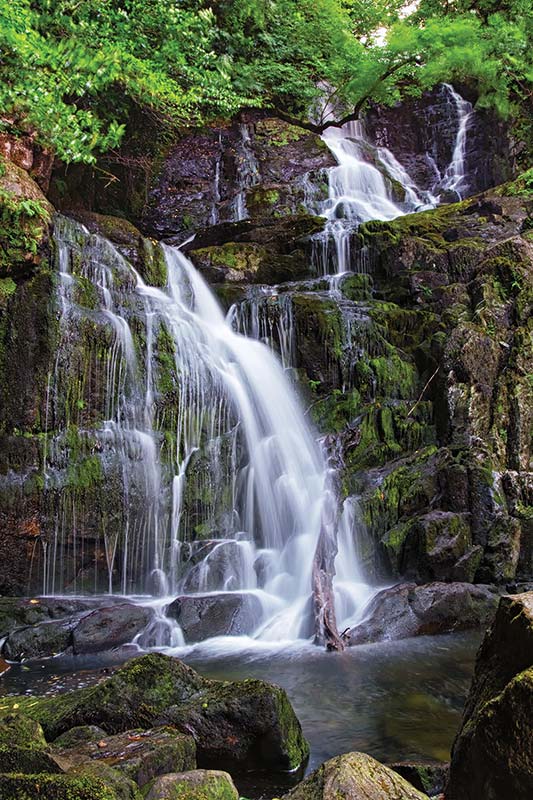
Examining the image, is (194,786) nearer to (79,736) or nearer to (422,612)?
(79,736)

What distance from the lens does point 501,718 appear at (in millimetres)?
2330

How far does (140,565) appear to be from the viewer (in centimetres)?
949

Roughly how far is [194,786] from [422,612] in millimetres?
5211

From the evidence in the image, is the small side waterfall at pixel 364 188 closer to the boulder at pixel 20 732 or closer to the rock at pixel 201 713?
the rock at pixel 201 713

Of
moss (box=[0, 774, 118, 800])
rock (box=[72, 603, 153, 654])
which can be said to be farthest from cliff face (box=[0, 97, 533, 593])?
A: moss (box=[0, 774, 118, 800])

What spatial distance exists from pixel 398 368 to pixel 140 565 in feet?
21.4

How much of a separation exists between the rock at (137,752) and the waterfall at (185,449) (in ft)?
13.4

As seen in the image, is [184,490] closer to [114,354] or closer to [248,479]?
[248,479]

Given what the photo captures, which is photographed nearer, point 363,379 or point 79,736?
point 79,736

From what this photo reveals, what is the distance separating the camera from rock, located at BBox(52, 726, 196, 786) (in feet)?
11.0

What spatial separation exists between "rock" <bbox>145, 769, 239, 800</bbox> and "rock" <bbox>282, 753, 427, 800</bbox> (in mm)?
536

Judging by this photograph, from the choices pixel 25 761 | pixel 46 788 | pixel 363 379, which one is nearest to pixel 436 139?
pixel 363 379

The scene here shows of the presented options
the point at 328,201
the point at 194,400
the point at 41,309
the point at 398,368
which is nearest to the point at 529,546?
the point at 398,368

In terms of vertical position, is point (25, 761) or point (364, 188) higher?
point (364, 188)
